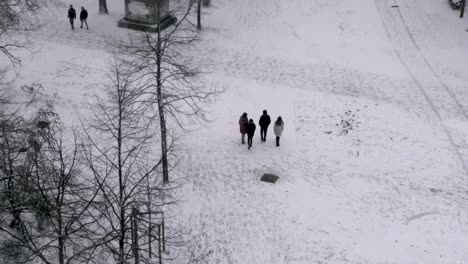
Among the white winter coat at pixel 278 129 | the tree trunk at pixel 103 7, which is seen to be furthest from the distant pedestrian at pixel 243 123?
the tree trunk at pixel 103 7

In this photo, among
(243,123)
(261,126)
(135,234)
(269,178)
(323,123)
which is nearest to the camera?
(135,234)

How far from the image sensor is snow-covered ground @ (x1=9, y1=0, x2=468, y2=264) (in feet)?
51.3

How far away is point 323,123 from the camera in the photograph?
21.8m

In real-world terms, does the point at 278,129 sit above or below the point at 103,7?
below

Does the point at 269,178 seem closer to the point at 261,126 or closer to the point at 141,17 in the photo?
the point at 261,126

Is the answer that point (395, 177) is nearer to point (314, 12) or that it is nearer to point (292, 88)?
point (292, 88)

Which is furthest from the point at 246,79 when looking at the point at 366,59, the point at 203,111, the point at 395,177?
the point at 395,177

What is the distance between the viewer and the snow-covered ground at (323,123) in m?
15.6

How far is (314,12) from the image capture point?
33812 millimetres

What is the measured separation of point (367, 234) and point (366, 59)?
1442 cm

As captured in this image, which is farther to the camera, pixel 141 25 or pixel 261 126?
pixel 141 25

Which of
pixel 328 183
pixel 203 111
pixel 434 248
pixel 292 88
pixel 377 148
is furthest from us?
pixel 292 88

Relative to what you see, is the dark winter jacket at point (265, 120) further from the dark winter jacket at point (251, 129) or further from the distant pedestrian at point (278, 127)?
the dark winter jacket at point (251, 129)

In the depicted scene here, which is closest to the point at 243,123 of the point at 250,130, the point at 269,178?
the point at 250,130
